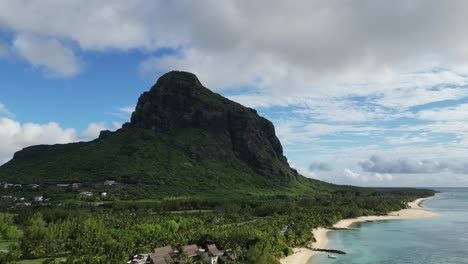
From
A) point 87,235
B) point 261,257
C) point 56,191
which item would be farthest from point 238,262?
point 56,191

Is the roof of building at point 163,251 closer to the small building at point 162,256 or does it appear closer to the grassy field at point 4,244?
the small building at point 162,256

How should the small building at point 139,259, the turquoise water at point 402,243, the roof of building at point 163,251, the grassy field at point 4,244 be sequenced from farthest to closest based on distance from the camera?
the grassy field at point 4,244, the turquoise water at point 402,243, the roof of building at point 163,251, the small building at point 139,259

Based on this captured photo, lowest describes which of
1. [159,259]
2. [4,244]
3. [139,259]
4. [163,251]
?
[139,259]

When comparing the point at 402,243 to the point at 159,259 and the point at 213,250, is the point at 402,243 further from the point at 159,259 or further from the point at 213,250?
the point at 159,259

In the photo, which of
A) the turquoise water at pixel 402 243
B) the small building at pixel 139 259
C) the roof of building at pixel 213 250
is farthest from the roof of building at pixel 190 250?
the turquoise water at pixel 402 243

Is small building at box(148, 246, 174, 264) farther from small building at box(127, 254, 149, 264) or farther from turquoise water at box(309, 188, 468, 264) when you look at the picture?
turquoise water at box(309, 188, 468, 264)

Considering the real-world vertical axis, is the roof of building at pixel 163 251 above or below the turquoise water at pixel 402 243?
above

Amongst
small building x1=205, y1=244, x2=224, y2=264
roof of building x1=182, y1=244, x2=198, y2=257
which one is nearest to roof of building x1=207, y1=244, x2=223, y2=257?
small building x1=205, y1=244, x2=224, y2=264

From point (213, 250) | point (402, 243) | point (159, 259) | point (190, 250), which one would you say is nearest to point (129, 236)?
point (190, 250)
